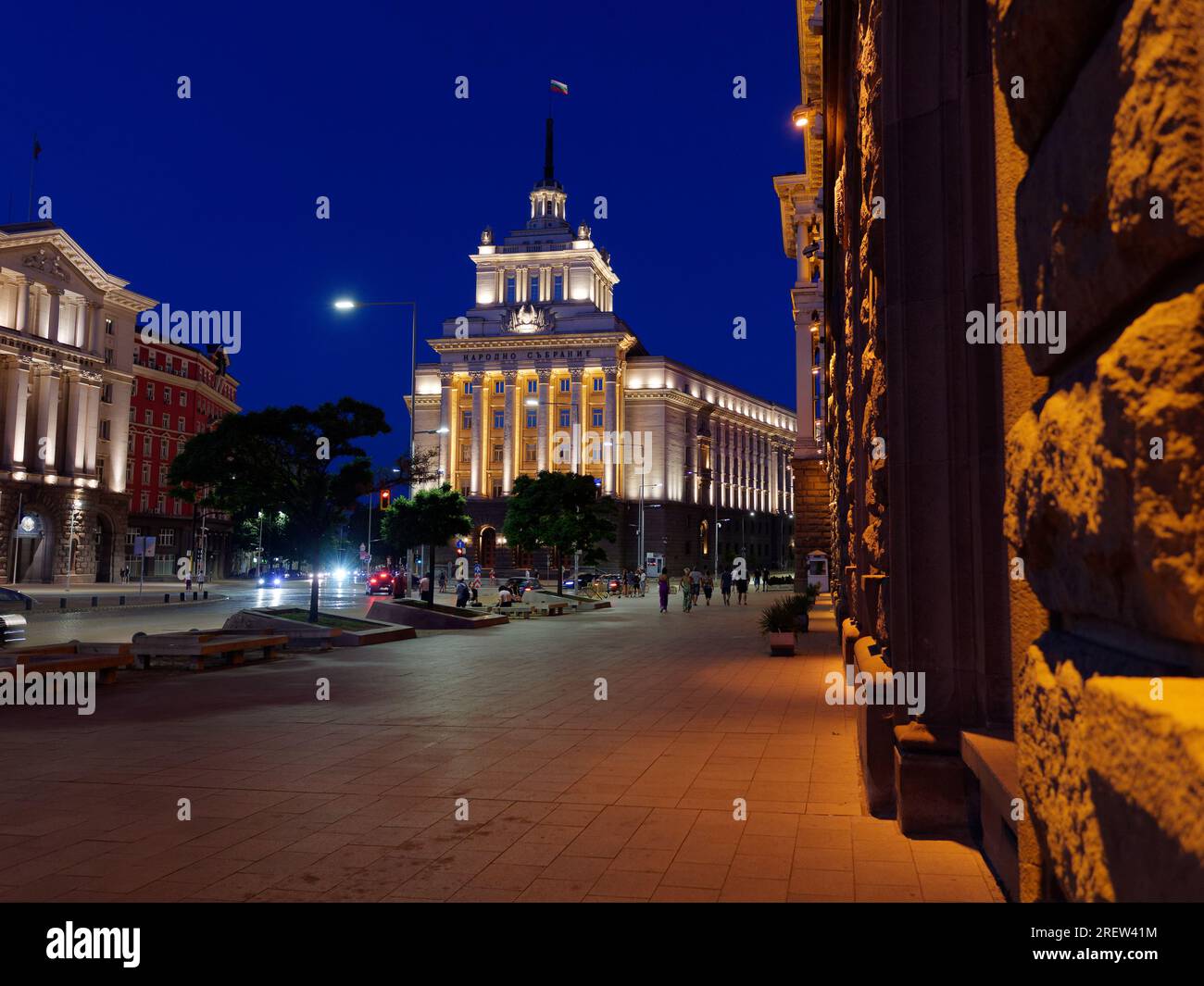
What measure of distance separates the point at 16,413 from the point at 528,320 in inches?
1916

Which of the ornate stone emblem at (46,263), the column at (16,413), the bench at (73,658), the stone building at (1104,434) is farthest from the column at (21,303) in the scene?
the stone building at (1104,434)

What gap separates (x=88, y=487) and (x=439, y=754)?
64.6 m

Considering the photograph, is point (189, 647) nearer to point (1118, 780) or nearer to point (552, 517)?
point (1118, 780)

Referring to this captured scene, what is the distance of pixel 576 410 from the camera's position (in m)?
95.9

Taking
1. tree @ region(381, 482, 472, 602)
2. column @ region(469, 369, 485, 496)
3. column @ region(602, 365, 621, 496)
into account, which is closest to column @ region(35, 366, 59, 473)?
tree @ region(381, 482, 472, 602)

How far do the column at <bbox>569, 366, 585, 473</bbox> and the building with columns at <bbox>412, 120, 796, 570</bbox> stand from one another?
0.43 feet

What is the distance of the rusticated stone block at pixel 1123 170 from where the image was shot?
4.25ft

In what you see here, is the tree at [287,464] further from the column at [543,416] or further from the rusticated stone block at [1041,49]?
the column at [543,416]

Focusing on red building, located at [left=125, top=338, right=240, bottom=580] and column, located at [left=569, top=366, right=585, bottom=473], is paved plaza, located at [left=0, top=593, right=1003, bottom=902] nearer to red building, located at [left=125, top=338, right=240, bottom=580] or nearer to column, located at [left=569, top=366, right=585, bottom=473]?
red building, located at [left=125, top=338, right=240, bottom=580]

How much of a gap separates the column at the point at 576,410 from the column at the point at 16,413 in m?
48.6

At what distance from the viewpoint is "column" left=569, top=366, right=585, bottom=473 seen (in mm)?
95500

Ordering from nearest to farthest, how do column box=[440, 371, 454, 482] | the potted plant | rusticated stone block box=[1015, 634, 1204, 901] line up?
rusticated stone block box=[1015, 634, 1204, 901] < the potted plant < column box=[440, 371, 454, 482]

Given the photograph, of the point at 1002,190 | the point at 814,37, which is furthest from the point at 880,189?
the point at 814,37
